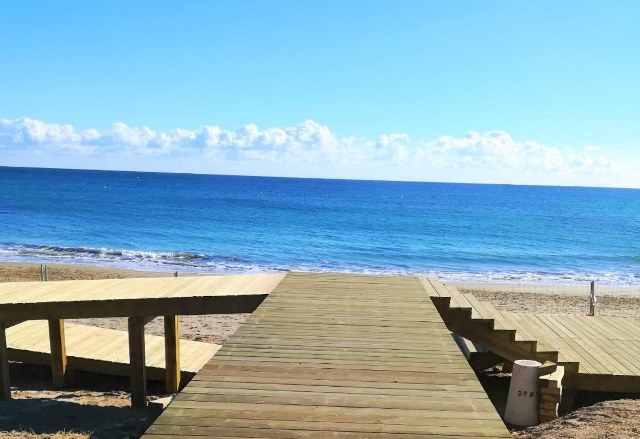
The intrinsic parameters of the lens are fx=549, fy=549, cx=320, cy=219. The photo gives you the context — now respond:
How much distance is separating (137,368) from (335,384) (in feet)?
15.9

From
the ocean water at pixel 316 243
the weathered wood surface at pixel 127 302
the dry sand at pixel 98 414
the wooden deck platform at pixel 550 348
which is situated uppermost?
the weathered wood surface at pixel 127 302

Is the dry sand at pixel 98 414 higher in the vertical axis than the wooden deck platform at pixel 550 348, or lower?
lower

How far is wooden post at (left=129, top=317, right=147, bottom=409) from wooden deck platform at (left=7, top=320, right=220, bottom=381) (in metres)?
0.78

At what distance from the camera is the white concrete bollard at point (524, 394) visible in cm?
720

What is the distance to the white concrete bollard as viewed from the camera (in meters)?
7.20

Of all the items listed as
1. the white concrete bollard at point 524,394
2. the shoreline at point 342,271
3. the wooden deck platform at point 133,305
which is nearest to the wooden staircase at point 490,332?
the white concrete bollard at point 524,394

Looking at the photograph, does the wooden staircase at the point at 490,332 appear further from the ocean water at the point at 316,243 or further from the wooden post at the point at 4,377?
the ocean water at the point at 316,243

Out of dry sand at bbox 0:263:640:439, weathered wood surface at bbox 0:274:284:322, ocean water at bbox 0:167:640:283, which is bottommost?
ocean water at bbox 0:167:640:283

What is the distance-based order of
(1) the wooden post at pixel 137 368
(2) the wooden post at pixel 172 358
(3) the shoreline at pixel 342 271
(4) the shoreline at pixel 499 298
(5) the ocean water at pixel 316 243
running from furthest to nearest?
1. (5) the ocean water at pixel 316 243
2. (3) the shoreline at pixel 342 271
3. (4) the shoreline at pixel 499 298
4. (2) the wooden post at pixel 172 358
5. (1) the wooden post at pixel 137 368

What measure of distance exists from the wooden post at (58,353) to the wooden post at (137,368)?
4.75 ft

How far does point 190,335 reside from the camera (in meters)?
12.8

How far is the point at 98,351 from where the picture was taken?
9406mm

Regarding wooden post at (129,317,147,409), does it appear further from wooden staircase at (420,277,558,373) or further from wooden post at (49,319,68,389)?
wooden staircase at (420,277,558,373)

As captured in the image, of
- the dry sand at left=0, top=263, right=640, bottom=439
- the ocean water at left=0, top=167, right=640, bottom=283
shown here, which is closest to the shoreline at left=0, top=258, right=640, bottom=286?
the ocean water at left=0, top=167, right=640, bottom=283
